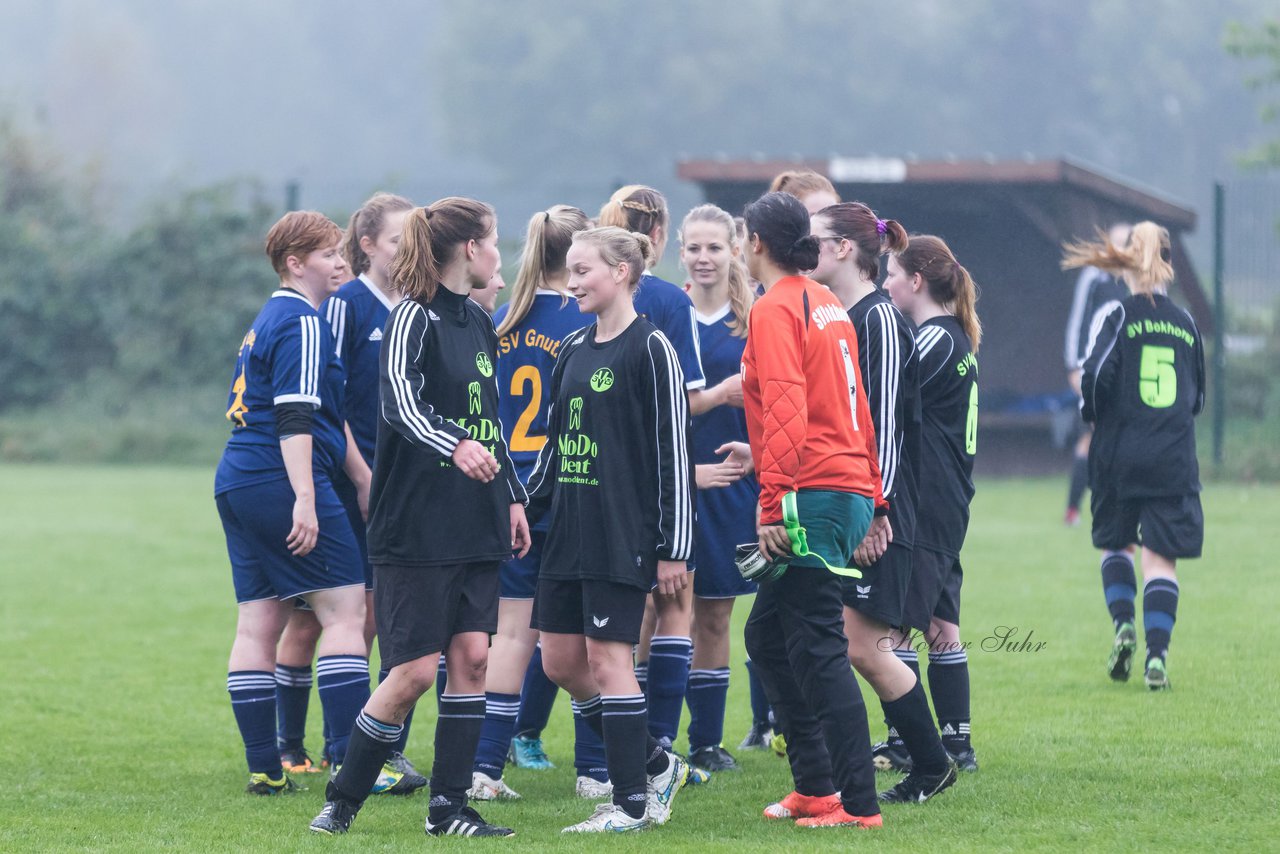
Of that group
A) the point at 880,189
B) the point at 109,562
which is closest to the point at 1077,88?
the point at 880,189

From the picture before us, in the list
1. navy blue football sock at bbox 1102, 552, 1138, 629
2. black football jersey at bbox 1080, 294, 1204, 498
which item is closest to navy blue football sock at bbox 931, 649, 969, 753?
navy blue football sock at bbox 1102, 552, 1138, 629

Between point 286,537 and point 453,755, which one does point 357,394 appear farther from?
point 453,755

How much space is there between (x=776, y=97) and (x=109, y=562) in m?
53.1

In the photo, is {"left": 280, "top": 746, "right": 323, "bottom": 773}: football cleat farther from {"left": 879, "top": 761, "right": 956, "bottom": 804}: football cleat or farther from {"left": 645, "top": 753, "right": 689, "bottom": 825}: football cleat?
{"left": 879, "top": 761, "right": 956, "bottom": 804}: football cleat

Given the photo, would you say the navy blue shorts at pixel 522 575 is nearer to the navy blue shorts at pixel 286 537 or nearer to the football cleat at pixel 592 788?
the navy blue shorts at pixel 286 537

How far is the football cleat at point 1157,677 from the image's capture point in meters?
6.58

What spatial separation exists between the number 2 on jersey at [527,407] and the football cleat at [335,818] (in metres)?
1.37

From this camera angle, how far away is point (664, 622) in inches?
215

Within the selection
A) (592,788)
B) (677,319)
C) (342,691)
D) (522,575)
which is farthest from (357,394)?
(592,788)

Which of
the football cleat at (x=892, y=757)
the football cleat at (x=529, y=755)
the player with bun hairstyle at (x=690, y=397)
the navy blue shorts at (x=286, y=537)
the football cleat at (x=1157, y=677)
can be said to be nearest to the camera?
the navy blue shorts at (x=286, y=537)

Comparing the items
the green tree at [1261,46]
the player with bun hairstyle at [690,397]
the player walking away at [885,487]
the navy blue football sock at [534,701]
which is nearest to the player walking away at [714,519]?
the player with bun hairstyle at [690,397]

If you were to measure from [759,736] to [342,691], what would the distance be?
5.61ft

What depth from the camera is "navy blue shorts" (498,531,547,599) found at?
539cm

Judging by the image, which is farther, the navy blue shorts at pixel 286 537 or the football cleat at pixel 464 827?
the navy blue shorts at pixel 286 537
